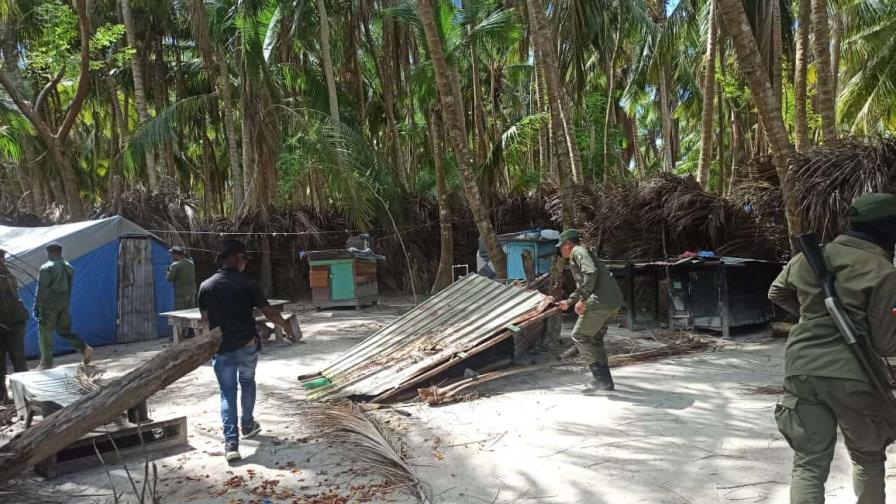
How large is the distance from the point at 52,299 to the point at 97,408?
17.1 feet

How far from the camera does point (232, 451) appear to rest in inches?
187

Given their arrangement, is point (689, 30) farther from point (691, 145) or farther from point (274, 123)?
point (691, 145)

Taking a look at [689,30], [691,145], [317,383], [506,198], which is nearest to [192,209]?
[506,198]

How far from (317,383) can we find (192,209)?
10914 mm

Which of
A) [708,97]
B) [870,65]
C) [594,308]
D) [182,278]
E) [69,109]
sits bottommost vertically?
[594,308]

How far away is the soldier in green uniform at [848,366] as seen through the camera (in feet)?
8.72

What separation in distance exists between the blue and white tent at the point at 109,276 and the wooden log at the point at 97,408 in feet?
24.8

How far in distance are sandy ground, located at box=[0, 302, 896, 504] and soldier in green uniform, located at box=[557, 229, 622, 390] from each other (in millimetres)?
355

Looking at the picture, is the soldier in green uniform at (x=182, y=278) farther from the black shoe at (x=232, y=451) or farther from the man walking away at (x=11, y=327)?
the black shoe at (x=232, y=451)

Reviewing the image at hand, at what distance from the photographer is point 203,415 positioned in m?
6.20

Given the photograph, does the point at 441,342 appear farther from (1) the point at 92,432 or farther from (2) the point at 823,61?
(2) the point at 823,61

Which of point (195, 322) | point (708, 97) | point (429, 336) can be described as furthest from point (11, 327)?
point (708, 97)

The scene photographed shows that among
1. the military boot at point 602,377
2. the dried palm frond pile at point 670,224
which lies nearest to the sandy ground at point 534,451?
the military boot at point 602,377

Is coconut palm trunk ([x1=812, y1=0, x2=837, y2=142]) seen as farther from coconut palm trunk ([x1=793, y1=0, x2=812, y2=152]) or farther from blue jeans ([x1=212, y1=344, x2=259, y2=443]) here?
blue jeans ([x1=212, y1=344, x2=259, y2=443])
